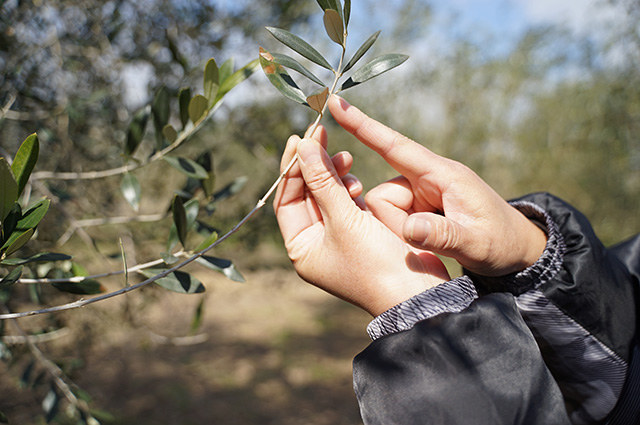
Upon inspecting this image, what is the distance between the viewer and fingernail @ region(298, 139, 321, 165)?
2.91 feet

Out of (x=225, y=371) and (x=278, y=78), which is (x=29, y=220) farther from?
(x=225, y=371)

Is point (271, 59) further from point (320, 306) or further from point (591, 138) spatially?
point (320, 306)

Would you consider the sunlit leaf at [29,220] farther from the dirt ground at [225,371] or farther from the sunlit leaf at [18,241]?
the dirt ground at [225,371]

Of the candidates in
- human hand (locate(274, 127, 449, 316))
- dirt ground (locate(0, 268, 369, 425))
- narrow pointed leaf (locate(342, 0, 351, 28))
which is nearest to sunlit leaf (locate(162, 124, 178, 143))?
human hand (locate(274, 127, 449, 316))

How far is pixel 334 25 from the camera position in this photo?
0.71 meters

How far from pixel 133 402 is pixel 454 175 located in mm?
4865

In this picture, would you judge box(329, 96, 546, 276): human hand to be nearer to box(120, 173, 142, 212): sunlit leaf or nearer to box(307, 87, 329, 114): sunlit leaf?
box(307, 87, 329, 114): sunlit leaf

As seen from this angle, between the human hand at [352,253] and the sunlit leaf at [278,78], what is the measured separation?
0.15m

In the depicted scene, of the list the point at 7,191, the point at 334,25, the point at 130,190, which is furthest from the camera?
the point at 130,190

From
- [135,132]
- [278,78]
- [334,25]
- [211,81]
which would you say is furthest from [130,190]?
[334,25]

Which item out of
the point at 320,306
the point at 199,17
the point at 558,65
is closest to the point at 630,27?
the point at 558,65

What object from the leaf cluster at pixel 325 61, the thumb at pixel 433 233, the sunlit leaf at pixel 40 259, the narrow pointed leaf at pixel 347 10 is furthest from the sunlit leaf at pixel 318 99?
the sunlit leaf at pixel 40 259

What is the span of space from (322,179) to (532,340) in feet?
1.63

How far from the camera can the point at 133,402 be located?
472cm
